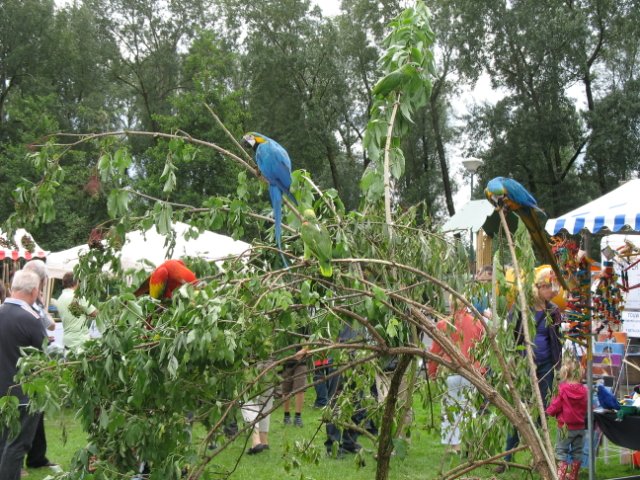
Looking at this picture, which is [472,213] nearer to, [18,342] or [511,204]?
[18,342]

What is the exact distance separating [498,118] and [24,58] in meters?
18.1

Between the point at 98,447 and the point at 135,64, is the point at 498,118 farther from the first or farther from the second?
the point at 98,447

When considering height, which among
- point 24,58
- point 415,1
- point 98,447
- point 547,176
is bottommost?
point 98,447

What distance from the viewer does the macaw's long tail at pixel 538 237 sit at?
2.65m

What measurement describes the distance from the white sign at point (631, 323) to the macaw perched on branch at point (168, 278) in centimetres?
657

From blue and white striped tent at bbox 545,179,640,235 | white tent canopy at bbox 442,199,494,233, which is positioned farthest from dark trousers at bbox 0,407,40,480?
white tent canopy at bbox 442,199,494,233

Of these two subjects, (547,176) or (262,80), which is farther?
(262,80)

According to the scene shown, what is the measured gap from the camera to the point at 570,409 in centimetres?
532

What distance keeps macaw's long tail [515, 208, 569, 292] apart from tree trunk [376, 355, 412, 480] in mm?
680

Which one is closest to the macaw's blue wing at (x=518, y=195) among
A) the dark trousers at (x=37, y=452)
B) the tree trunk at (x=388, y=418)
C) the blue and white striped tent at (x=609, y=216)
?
the tree trunk at (x=388, y=418)

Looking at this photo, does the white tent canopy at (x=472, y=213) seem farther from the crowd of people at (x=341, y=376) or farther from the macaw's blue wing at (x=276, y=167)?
the macaw's blue wing at (x=276, y=167)

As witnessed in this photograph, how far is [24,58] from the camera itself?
87.9ft

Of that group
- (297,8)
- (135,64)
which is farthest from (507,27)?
(135,64)

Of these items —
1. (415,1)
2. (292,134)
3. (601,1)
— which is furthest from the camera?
(292,134)
